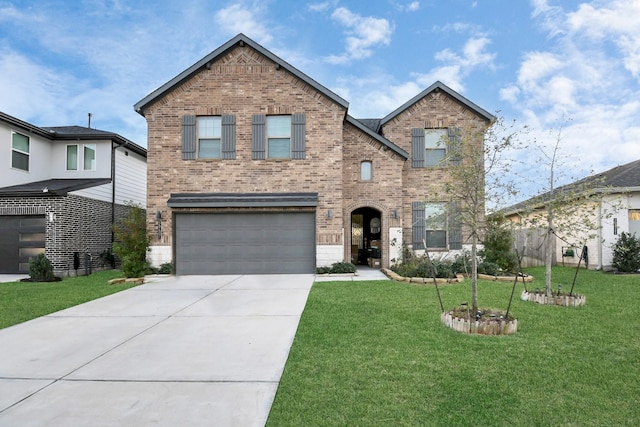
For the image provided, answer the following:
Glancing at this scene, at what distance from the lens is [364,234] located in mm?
17188

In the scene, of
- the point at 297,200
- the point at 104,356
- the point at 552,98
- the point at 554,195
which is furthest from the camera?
the point at 552,98

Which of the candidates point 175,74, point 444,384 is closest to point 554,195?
point 444,384

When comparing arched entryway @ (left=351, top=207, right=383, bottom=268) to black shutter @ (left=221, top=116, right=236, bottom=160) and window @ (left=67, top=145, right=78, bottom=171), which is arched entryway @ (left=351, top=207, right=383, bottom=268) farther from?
window @ (left=67, top=145, right=78, bottom=171)

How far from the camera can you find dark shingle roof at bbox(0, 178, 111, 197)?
1372 centimetres

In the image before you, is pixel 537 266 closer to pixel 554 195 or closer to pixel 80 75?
pixel 554 195

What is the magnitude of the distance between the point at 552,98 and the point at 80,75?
2565 cm

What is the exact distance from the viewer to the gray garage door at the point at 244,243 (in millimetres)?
13461

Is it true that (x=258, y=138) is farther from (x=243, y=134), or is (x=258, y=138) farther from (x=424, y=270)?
(x=424, y=270)

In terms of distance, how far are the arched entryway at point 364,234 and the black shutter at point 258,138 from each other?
5.29 meters

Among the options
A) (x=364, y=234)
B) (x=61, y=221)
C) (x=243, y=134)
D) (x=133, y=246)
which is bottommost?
(x=133, y=246)

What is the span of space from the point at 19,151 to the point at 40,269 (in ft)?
19.9

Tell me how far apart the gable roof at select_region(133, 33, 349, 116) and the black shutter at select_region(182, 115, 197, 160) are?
48.9 inches

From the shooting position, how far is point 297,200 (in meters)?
13.2

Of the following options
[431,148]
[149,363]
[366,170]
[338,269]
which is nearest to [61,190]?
[338,269]
